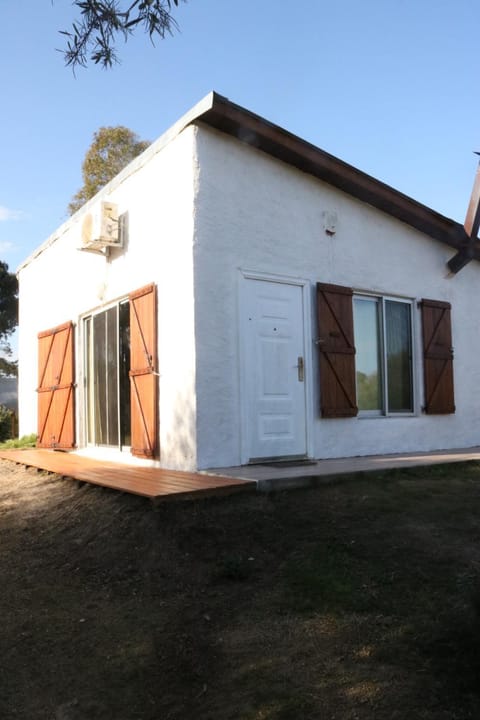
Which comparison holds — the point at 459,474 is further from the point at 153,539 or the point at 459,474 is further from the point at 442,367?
the point at 153,539

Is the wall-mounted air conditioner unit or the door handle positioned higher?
the wall-mounted air conditioner unit

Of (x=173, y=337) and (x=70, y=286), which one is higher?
(x=70, y=286)

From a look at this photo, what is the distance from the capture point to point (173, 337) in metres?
6.28

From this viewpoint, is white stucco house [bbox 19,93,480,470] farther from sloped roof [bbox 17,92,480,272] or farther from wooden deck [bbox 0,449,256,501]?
wooden deck [bbox 0,449,256,501]

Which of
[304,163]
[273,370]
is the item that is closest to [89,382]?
[273,370]

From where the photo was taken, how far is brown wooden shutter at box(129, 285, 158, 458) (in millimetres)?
6535

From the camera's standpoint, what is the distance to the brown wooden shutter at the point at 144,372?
654cm

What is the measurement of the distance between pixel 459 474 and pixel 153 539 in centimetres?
334

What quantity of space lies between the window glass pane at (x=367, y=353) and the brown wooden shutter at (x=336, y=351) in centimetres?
34

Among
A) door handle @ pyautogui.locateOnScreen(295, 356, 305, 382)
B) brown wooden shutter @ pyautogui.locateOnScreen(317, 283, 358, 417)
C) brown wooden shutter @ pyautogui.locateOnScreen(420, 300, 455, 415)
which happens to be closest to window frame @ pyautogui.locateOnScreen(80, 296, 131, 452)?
door handle @ pyautogui.locateOnScreen(295, 356, 305, 382)

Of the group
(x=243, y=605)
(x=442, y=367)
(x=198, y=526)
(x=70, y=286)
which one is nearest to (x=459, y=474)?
(x=442, y=367)

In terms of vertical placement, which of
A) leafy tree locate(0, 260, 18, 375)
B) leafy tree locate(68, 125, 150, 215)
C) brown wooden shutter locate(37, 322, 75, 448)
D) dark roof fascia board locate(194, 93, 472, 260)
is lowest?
brown wooden shutter locate(37, 322, 75, 448)

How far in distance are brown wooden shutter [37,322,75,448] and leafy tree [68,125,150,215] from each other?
11.8 m

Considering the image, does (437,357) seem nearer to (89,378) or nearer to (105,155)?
(89,378)
